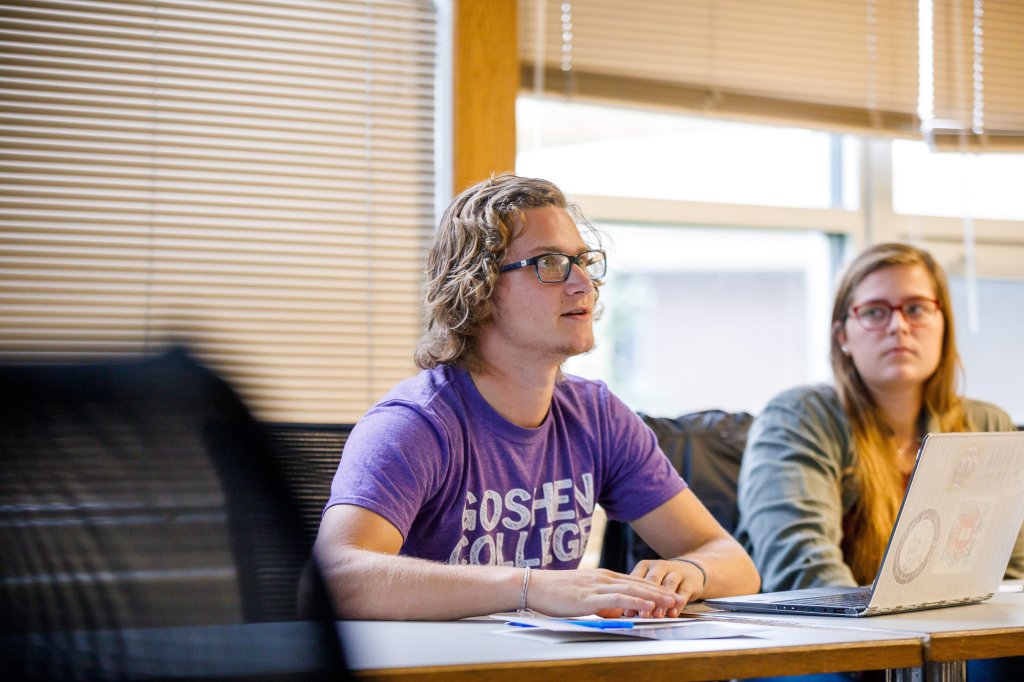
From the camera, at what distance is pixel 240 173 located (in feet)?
8.46

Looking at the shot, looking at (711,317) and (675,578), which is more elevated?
(711,317)

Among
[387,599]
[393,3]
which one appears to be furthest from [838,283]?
[387,599]

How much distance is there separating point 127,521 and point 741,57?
2.72 meters

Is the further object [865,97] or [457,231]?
[865,97]

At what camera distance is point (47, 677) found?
0.53 metres

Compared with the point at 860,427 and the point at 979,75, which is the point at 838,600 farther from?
the point at 979,75

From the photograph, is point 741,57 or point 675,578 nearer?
point 675,578

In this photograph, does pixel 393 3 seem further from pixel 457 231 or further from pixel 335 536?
pixel 335 536

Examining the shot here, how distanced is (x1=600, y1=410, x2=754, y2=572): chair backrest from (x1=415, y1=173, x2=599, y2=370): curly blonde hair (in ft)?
1.72

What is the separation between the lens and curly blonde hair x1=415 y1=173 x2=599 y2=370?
1.82 m

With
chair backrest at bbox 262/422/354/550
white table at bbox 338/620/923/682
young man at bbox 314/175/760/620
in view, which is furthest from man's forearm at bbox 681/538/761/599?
chair backrest at bbox 262/422/354/550

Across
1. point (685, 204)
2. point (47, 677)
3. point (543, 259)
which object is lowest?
point (47, 677)

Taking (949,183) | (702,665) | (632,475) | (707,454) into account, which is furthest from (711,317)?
(702,665)

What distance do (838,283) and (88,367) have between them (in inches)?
83.6
